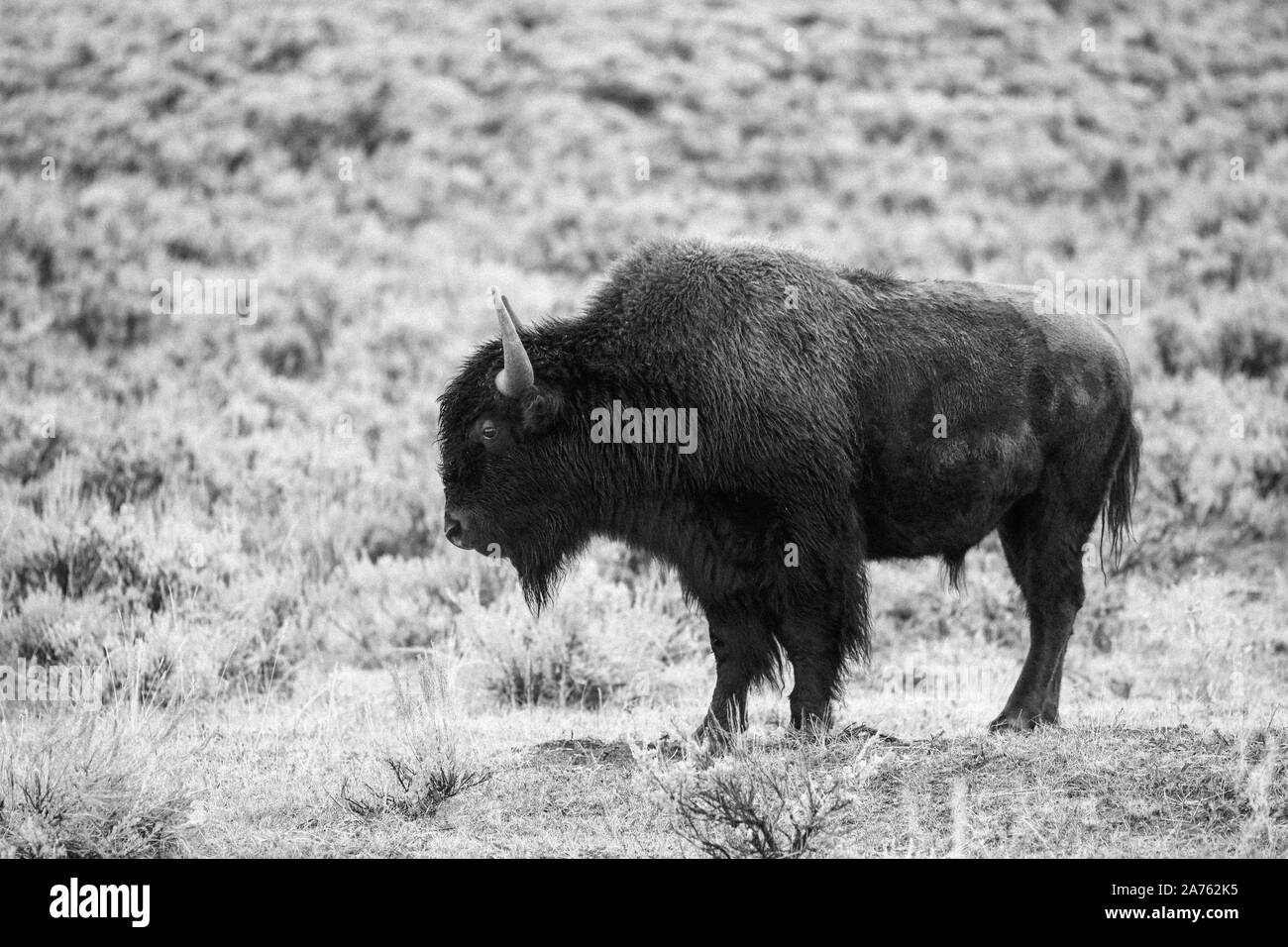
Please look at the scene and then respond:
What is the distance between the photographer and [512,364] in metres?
5.94

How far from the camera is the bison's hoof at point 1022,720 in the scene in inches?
250

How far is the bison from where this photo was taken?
239 inches

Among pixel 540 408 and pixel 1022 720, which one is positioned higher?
pixel 540 408

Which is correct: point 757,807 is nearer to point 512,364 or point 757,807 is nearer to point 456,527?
point 456,527

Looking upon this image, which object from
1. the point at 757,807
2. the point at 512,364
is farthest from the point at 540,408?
the point at 757,807

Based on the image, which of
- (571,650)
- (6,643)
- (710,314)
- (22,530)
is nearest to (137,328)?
(22,530)

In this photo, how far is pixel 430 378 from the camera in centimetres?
1437

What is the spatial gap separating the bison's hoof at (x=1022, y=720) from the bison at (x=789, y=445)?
1 centimetres

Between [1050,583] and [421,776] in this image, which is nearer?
[421,776]

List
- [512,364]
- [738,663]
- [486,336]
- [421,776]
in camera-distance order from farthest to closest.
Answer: [486,336] < [738,663] < [512,364] < [421,776]

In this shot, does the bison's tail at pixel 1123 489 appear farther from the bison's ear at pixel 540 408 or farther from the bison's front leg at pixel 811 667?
the bison's ear at pixel 540 408

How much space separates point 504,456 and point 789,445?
1.31 metres

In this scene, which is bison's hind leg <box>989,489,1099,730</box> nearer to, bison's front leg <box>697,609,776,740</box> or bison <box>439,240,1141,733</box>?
bison <box>439,240,1141,733</box>
